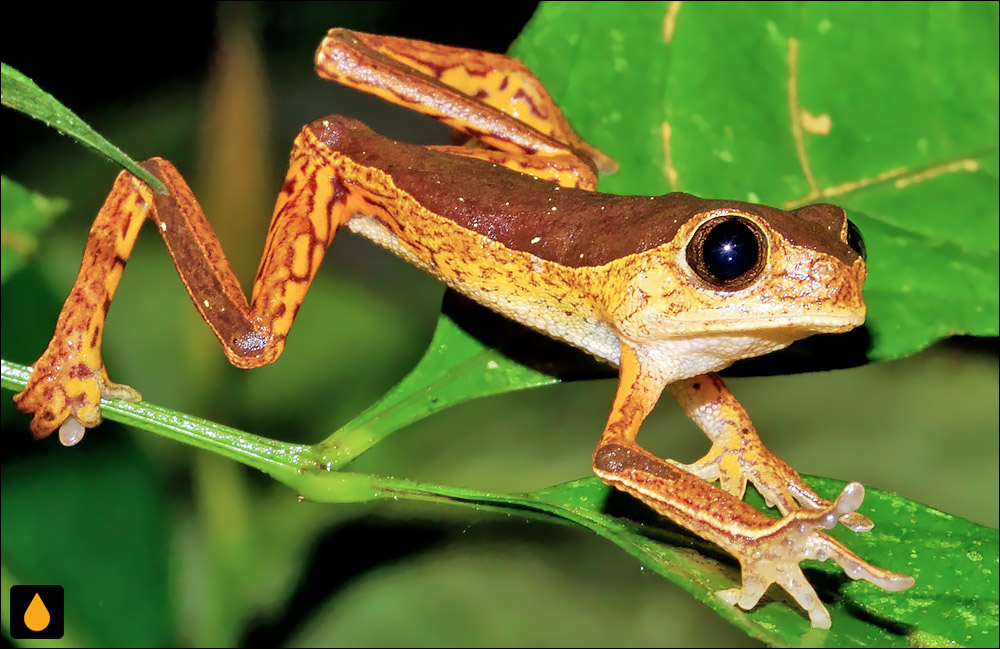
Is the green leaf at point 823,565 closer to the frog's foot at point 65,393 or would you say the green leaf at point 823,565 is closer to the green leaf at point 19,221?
the frog's foot at point 65,393

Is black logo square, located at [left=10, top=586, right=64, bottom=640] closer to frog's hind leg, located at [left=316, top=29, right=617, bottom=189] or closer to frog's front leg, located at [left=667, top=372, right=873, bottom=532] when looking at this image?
frog's hind leg, located at [left=316, top=29, right=617, bottom=189]

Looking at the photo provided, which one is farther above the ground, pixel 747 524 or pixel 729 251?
pixel 729 251

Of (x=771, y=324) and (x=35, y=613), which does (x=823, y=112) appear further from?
(x=35, y=613)

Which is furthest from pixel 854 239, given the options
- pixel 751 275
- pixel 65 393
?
pixel 65 393

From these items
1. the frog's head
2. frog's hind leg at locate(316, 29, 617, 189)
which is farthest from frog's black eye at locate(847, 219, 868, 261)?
frog's hind leg at locate(316, 29, 617, 189)

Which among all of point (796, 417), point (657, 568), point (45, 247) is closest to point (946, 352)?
point (796, 417)
